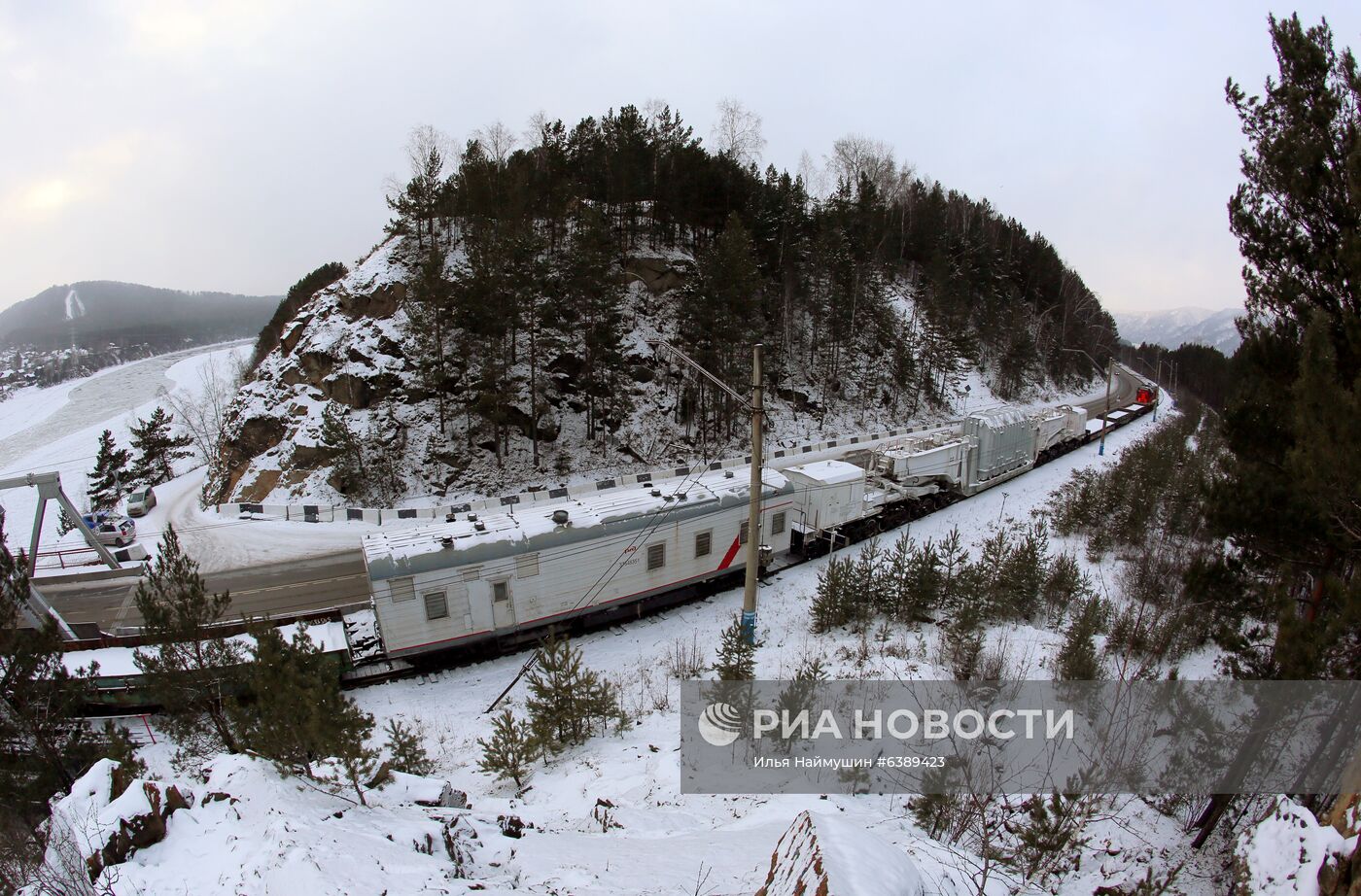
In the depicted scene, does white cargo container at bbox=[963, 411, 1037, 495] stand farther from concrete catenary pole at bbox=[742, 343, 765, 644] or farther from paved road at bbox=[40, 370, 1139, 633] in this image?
paved road at bbox=[40, 370, 1139, 633]

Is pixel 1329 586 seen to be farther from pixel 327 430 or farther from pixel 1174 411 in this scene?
pixel 1174 411

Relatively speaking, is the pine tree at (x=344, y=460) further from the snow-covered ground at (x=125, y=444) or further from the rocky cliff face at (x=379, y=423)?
the snow-covered ground at (x=125, y=444)

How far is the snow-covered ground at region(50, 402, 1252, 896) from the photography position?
541 centimetres

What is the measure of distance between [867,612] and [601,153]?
122ft

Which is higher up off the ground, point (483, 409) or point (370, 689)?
point (483, 409)

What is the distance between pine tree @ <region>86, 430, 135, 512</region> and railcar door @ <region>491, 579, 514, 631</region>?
3382cm

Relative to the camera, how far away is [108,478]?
36.0 meters

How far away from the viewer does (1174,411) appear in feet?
168

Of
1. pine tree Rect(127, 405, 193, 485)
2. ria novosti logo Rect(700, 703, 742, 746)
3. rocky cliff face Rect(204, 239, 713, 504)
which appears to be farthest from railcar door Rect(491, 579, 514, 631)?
pine tree Rect(127, 405, 193, 485)

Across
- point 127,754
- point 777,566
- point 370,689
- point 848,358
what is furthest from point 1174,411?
point 127,754

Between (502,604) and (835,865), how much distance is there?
10903 mm

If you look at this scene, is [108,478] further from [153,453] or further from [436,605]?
[436,605]

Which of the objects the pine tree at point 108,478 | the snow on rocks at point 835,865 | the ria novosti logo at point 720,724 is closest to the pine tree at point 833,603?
the ria novosti logo at point 720,724

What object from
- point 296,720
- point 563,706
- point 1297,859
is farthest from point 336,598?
point 1297,859
